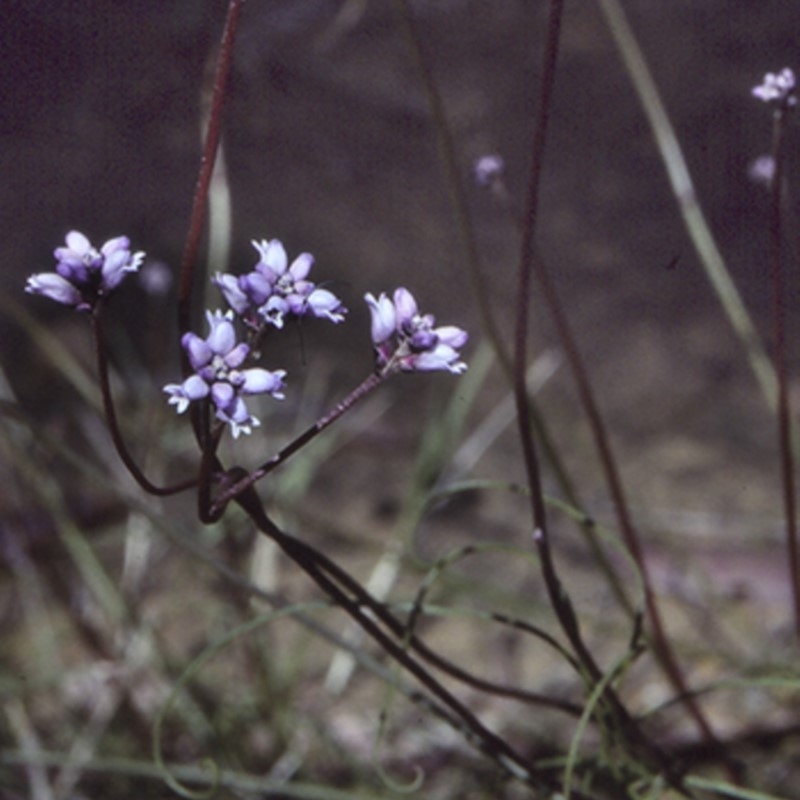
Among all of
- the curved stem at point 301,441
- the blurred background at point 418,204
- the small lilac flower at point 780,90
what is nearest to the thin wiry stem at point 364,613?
the curved stem at point 301,441

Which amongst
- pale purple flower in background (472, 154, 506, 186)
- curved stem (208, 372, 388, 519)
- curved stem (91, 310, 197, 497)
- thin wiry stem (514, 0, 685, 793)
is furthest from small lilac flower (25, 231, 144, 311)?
pale purple flower in background (472, 154, 506, 186)

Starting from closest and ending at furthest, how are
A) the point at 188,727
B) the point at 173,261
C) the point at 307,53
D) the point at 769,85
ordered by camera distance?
the point at 769,85 < the point at 188,727 < the point at 307,53 < the point at 173,261

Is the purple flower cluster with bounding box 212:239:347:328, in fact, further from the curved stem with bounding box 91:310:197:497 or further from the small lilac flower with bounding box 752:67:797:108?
the small lilac flower with bounding box 752:67:797:108

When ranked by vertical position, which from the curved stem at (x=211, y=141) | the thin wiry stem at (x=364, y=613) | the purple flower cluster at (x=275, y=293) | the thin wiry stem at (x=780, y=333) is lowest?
the thin wiry stem at (x=364, y=613)

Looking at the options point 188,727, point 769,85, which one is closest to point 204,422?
point 769,85

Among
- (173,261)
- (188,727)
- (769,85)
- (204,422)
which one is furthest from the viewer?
(173,261)

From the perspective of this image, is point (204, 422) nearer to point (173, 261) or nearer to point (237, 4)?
point (237, 4)

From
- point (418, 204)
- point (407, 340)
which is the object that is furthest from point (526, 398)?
point (418, 204)

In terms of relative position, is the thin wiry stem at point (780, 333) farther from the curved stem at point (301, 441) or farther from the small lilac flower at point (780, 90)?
the curved stem at point (301, 441)
